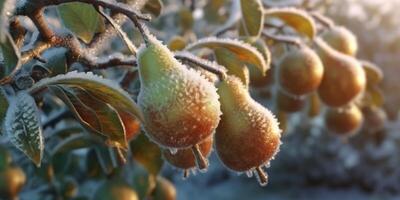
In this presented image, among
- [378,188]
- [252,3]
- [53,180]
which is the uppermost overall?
[252,3]

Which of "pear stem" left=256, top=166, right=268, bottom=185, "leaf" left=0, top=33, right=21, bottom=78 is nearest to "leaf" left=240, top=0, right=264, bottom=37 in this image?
"pear stem" left=256, top=166, right=268, bottom=185

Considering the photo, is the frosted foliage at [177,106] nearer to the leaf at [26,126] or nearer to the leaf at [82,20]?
the leaf at [26,126]

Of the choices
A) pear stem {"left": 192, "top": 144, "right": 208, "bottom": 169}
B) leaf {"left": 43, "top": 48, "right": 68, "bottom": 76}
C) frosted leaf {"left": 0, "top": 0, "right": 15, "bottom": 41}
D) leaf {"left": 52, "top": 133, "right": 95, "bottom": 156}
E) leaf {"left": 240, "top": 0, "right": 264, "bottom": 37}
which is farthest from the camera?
leaf {"left": 52, "top": 133, "right": 95, "bottom": 156}

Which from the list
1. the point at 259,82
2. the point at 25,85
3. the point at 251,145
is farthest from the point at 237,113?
the point at 259,82

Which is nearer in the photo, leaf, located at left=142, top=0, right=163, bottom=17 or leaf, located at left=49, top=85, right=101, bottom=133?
leaf, located at left=49, top=85, right=101, bottom=133

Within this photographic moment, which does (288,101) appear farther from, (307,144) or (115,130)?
(307,144)

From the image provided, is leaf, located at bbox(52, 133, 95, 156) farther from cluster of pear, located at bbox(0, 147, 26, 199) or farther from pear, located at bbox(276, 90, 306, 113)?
pear, located at bbox(276, 90, 306, 113)
